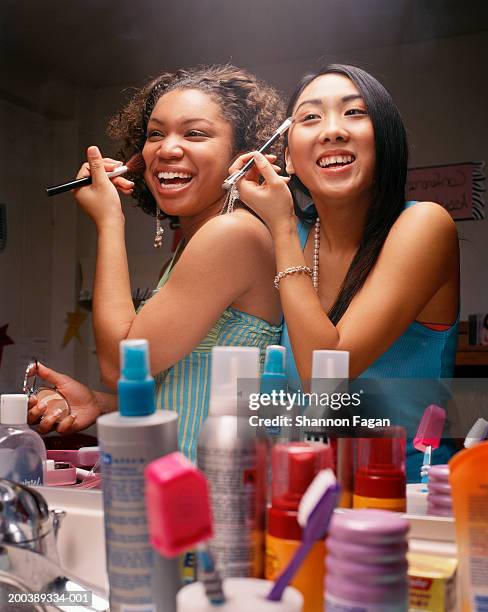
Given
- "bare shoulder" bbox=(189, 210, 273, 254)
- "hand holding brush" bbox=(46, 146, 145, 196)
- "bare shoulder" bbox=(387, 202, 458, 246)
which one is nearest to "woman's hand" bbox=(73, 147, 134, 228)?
"hand holding brush" bbox=(46, 146, 145, 196)

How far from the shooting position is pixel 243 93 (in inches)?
31.9

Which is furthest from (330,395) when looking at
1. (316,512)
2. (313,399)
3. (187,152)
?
(187,152)

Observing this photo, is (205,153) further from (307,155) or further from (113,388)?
(113,388)

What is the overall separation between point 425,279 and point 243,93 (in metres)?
0.30

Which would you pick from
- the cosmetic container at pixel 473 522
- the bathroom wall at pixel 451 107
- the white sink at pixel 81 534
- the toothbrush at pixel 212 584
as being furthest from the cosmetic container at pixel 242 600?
the bathroom wall at pixel 451 107

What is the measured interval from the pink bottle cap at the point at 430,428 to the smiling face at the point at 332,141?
0.24 m

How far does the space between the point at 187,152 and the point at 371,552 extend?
1.68ft

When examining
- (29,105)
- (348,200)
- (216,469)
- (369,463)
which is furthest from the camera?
(29,105)

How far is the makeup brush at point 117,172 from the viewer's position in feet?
2.78

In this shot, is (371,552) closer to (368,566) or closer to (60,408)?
(368,566)

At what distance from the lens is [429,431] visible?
74 cm

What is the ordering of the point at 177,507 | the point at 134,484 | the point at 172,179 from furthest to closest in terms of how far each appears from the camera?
the point at 172,179 → the point at 134,484 → the point at 177,507

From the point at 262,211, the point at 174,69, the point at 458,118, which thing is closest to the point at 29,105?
the point at 174,69

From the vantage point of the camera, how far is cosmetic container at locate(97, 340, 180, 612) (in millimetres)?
525
